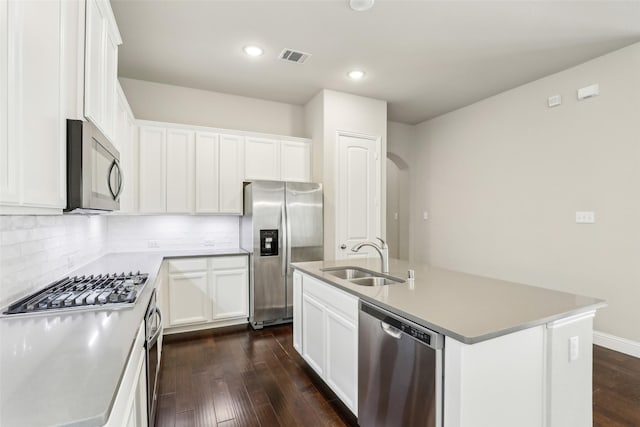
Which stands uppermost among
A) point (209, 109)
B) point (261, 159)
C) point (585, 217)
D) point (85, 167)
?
point (209, 109)

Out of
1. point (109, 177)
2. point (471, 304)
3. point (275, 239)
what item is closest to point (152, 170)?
point (275, 239)

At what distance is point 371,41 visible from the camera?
2.94 metres

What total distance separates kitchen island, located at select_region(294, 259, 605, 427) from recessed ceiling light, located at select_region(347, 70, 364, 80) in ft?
8.53

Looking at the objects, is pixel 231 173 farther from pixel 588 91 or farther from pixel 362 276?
pixel 588 91

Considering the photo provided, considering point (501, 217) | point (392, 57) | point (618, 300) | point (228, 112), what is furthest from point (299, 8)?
point (618, 300)

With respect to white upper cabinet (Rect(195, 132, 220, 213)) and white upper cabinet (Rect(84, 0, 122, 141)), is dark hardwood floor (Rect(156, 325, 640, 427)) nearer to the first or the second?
white upper cabinet (Rect(195, 132, 220, 213))

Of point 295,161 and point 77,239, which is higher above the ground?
point 295,161

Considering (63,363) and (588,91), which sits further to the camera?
(588,91)

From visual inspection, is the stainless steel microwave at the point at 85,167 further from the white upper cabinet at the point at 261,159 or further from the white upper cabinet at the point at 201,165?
the white upper cabinet at the point at 261,159

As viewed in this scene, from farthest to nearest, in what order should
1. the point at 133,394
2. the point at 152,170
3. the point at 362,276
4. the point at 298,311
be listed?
1. the point at 152,170
2. the point at 298,311
3. the point at 362,276
4. the point at 133,394

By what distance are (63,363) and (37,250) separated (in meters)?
1.21

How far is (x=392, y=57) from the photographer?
3.25 metres

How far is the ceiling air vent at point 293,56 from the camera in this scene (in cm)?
313

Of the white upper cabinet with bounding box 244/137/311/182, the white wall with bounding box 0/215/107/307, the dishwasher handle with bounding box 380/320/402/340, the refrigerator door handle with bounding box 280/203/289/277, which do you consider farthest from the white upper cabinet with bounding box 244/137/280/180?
the dishwasher handle with bounding box 380/320/402/340
